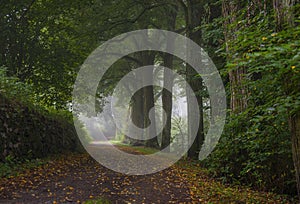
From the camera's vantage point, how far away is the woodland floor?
20.5 feet

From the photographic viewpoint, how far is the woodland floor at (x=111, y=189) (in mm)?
6262

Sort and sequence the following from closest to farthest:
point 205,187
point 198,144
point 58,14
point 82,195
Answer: point 82,195 → point 205,187 → point 58,14 → point 198,144

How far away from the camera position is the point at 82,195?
6453 millimetres

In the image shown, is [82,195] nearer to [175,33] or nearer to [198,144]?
[198,144]

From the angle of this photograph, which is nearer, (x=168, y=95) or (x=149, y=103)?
(x=168, y=95)

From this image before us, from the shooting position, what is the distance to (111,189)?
7199 millimetres

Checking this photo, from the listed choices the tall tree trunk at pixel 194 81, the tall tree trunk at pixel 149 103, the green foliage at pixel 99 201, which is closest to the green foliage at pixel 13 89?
the green foliage at pixel 99 201

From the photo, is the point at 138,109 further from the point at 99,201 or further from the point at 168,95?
the point at 99,201

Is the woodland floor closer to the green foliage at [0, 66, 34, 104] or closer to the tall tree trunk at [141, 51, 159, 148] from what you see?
the green foliage at [0, 66, 34, 104]

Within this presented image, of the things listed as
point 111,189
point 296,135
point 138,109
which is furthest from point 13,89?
point 138,109

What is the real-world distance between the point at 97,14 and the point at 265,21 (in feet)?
36.5

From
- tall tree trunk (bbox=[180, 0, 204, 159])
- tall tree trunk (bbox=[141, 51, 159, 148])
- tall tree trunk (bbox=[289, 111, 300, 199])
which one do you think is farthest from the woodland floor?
tall tree trunk (bbox=[141, 51, 159, 148])

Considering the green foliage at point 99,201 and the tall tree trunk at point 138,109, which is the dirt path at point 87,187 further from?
the tall tree trunk at point 138,109

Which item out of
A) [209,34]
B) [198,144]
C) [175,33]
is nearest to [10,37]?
[209,34]
